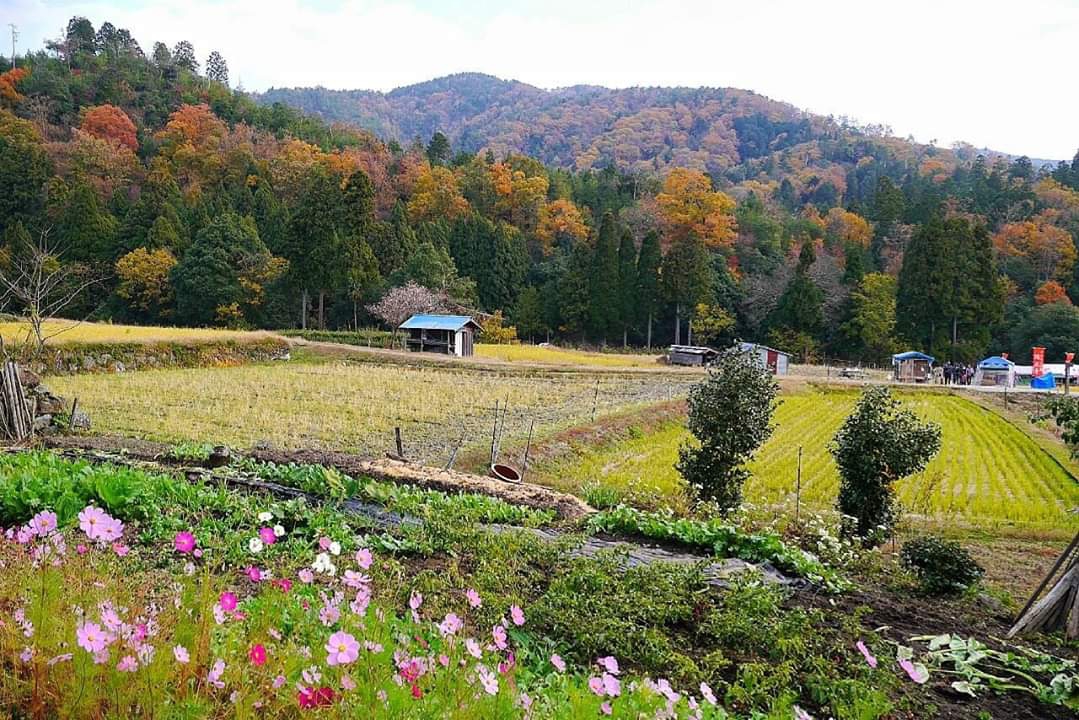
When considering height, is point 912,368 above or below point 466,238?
below

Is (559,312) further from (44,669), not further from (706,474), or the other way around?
(44,669)

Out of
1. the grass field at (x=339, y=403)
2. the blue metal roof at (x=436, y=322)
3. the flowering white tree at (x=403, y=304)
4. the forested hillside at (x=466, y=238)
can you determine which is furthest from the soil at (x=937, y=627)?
the flowering white tree at (x=403, y=304)

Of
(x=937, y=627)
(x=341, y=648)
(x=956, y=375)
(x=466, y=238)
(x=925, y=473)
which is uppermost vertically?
(x=466, y=238)

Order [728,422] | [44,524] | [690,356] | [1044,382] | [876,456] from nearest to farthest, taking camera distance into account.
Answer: [44,524] → [876,456] → [728,422] → [1044,382] → [690,356]

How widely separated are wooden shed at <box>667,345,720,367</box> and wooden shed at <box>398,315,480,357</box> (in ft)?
34.1

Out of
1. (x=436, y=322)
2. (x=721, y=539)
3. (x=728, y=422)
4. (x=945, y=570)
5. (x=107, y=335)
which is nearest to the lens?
(x=945, y=570)

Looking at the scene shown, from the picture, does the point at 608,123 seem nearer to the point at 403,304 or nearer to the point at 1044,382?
the point at 403,304

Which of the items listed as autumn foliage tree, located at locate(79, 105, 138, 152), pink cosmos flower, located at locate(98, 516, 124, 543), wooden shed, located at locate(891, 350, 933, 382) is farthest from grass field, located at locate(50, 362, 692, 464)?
autumn foliage tree, located at locate(79, 105, 138, 152)

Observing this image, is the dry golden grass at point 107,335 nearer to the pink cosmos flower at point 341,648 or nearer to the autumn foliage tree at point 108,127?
the pink cosmos flower at point 341,648

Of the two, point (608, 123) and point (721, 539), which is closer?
point (721, 539)

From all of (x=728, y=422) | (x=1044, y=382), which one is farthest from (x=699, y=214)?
(x=728, y=422)

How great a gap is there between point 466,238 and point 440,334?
1411cm

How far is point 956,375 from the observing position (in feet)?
120

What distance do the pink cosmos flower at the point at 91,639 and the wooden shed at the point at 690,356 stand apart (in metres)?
36.9
